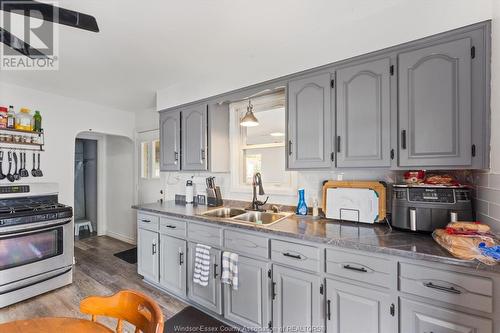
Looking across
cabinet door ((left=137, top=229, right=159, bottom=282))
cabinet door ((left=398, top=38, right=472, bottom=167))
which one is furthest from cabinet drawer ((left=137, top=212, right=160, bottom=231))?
cabinet door ((left=398, top=38, right=472, bottom=167))

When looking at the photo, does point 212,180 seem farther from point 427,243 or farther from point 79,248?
point 79,248

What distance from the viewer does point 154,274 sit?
8.56 feet

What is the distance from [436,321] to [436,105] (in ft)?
4.01

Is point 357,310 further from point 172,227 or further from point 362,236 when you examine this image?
point 172,227

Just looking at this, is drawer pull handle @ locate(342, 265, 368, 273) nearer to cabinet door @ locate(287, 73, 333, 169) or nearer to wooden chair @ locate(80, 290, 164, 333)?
cabinet door @ locate(287, 73, 333, 169)

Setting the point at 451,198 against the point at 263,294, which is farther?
the point at 263,294

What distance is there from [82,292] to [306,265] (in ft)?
8.34

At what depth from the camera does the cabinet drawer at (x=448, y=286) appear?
112 cm

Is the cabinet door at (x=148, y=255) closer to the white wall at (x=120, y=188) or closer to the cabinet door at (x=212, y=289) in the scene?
the cabinet door at (x=212, y=289)

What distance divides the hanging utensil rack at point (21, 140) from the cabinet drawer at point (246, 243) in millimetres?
2886

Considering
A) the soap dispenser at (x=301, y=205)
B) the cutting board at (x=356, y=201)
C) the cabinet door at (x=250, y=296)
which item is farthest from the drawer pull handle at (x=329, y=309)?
the soap dispenser at (x=301, y=205)

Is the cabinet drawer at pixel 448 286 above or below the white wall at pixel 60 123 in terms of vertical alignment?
below

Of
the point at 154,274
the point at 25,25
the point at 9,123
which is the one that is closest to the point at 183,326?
the point at 154,274

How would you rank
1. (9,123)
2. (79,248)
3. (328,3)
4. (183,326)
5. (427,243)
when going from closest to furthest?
1. (427,243)
2. (328,3)
3. (183,326)
4. (9,123)
5. (79,248)
